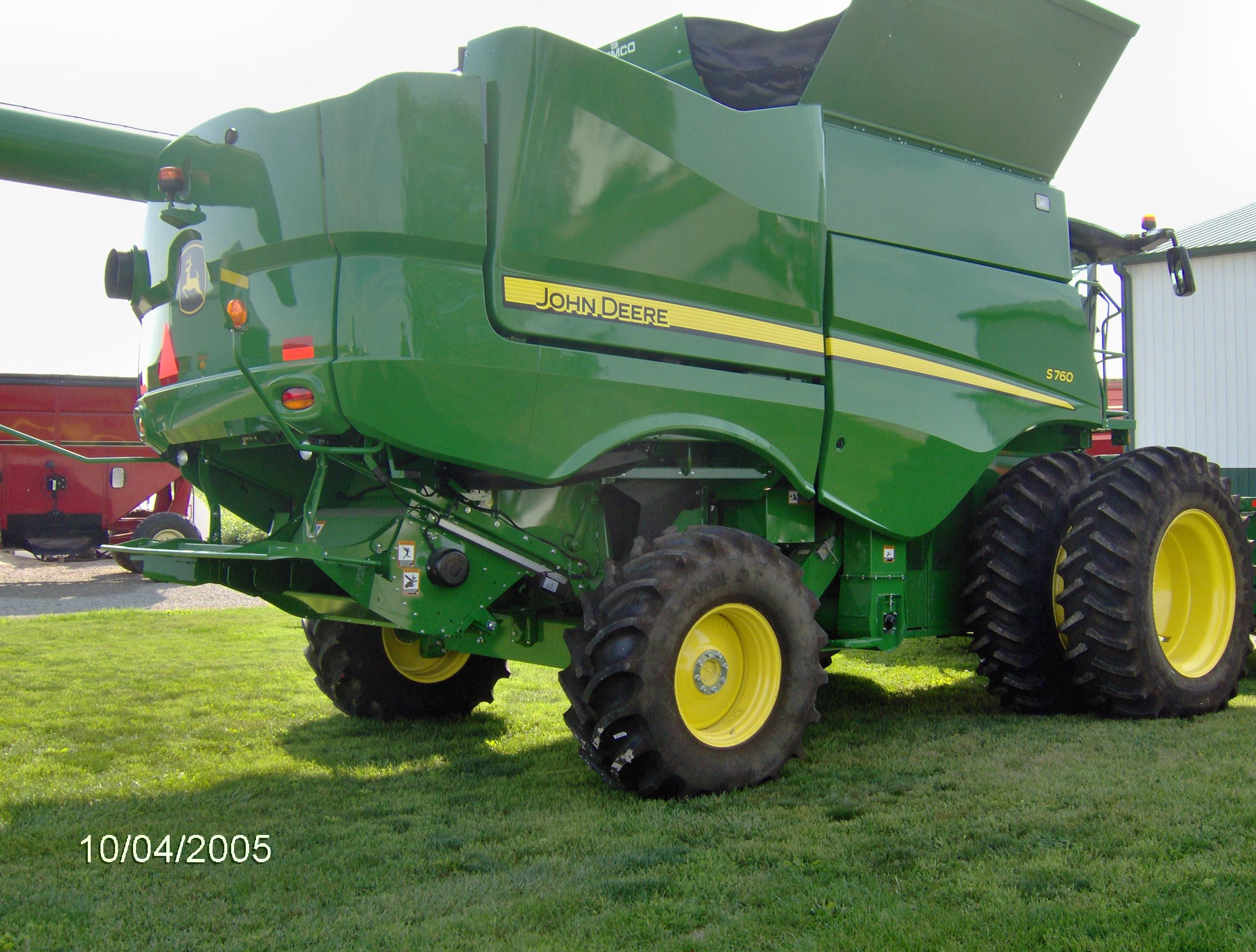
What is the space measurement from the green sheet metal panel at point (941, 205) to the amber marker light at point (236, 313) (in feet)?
8.41

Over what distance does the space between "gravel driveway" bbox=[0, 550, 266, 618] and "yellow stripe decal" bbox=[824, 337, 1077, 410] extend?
7.54 m

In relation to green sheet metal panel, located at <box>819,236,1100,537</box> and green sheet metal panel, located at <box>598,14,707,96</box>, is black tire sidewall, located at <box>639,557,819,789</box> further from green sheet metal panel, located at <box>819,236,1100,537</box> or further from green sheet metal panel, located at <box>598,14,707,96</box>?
green sheet metal panel, located at <box>598,14,707,96</box>

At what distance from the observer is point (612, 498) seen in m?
4.88

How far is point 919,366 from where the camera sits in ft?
17.6

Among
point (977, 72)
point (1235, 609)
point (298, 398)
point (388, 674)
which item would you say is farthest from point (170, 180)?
point (1235, 609)

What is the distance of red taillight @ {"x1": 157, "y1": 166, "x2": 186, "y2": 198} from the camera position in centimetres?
412

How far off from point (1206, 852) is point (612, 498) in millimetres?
2594

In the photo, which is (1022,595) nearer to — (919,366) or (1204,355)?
(919,366)

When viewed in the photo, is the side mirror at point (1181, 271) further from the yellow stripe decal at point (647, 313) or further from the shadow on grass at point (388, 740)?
the shadow on grass at point (388, 740)

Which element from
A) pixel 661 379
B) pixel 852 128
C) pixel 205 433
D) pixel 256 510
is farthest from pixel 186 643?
pixel 852 128

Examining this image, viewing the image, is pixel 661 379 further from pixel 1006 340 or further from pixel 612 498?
pixel 1006 340

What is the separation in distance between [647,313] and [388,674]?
2471 mm

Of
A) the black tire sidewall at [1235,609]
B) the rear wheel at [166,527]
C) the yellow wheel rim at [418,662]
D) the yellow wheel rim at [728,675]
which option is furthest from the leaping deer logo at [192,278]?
the rear wheel at [166,527]
